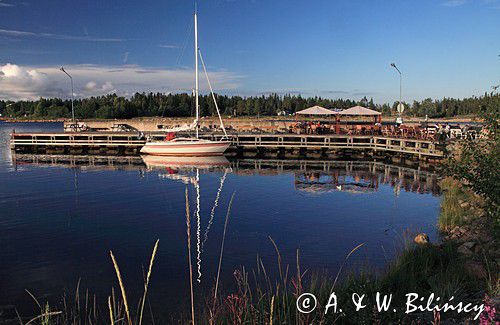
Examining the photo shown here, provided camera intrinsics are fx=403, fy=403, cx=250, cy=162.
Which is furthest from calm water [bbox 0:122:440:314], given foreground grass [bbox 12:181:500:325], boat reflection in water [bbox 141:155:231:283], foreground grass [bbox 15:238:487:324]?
foreground grass [bbox 15:238:487:324]

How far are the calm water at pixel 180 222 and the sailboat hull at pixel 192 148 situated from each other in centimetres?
837

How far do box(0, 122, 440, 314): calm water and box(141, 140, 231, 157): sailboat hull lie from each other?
329 inches

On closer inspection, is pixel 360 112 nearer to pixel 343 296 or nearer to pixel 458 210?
pixel 458 210

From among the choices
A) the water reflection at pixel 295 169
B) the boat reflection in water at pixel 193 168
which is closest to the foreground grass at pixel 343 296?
the boat reflection in water at pixel 193 168

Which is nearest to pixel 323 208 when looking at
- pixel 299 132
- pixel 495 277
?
pixel 495 277

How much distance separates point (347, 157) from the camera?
44.8 metres

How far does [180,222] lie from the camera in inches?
765

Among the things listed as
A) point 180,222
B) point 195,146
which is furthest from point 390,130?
point 180,222

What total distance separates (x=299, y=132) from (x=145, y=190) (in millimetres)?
27334

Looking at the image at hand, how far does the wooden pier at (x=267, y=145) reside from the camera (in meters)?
42.9

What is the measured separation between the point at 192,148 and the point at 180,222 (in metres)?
25.6

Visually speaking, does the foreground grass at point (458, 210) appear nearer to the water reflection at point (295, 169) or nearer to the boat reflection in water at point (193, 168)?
the water reflection at point (295, 169)

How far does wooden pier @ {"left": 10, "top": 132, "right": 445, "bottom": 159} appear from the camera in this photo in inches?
1689

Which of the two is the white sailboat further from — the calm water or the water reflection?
the calm water
